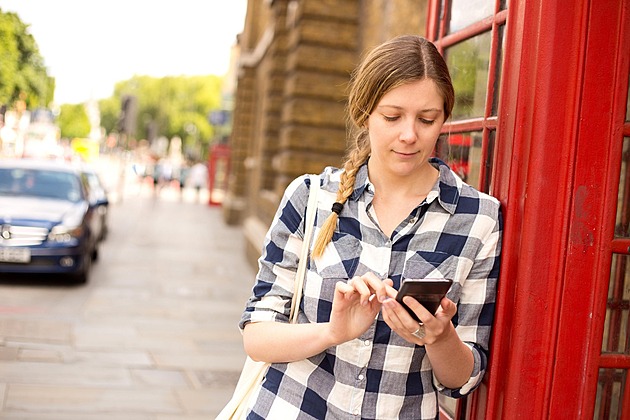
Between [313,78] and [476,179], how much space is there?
8686mm

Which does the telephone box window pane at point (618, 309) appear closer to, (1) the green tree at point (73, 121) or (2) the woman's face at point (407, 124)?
(2) the woman's face at point (407, 124)

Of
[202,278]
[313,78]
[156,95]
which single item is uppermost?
[156,95]

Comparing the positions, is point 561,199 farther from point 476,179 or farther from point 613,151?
point 476,179

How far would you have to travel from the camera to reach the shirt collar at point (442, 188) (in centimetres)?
217

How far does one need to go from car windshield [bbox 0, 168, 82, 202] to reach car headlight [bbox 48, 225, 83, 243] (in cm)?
95

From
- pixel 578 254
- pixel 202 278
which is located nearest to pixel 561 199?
pixel 578 254

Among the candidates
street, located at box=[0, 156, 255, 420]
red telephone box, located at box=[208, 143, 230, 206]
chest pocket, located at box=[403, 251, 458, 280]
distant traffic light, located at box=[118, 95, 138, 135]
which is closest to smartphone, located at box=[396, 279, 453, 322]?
chest pocket, located at box=[403, 251, 458, 280]

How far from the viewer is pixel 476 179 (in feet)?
8.98

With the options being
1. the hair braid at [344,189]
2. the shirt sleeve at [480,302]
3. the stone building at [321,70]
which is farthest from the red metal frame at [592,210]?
the stone building at [321,70]

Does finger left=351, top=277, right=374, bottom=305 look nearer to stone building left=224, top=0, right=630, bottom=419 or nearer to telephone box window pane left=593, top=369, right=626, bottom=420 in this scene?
stone building left=224, top=0, right=630, bottom=419

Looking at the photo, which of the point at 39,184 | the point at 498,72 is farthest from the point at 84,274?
the point at 498,72

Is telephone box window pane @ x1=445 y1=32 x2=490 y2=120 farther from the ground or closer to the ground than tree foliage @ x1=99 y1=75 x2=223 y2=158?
closer to the ground

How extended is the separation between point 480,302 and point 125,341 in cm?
621

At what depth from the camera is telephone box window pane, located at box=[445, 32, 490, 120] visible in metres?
2.73
